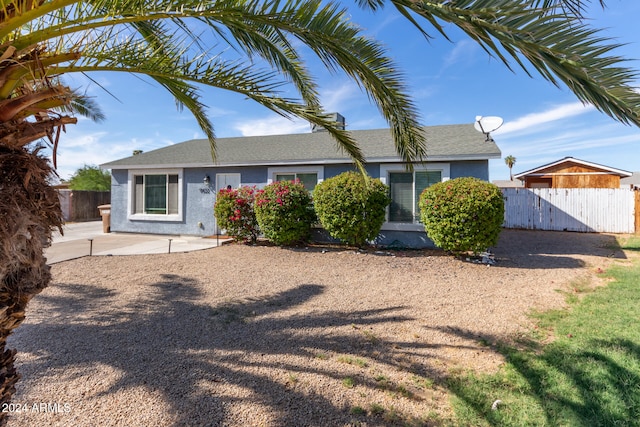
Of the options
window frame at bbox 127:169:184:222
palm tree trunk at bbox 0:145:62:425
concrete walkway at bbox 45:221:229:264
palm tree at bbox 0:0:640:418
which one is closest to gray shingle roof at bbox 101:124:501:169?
window frame at bbox 127:169:184:222

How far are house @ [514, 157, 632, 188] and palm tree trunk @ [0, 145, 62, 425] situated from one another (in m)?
24.6

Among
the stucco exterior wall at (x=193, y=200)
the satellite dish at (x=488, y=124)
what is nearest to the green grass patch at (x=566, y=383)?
the stucco exterior wall at (x=193, y=200)

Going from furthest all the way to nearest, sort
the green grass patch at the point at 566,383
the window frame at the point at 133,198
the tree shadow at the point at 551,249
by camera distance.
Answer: the window frame at the point at 133,198 < the tree shadow at the point at 551,249 < the green grass patch at the point at 566,383

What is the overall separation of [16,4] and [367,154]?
373 inches

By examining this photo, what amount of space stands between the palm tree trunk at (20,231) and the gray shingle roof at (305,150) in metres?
8.50

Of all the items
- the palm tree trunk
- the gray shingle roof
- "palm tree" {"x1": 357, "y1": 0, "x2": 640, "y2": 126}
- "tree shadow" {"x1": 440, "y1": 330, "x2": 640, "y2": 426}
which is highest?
the gray shingle roof

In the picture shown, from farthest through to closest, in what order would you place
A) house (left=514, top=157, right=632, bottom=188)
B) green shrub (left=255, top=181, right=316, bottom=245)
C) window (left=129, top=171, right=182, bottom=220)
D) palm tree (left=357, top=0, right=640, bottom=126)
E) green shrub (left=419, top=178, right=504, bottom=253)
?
house (left=514, top=157, right=632, bottom=188), window (left=129, top=171, right=182, bottom=220), green shrub (left=255, top=181, right=316, bottom=245), green shrub (left=419, top=178, right=504, bottom=253), palm tree (left=357, top=0, right=640, bottom=126)

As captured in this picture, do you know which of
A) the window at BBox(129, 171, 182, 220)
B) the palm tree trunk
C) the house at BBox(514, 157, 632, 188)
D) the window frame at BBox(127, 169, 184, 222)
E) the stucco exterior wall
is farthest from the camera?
the house at BBox(514, 157, 632, 188)

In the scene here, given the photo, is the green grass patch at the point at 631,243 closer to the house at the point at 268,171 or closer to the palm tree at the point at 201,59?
the house at the point at 268,171

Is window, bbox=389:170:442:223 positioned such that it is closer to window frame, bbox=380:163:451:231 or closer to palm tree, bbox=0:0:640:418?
window frame, bbox=380:163:451:231

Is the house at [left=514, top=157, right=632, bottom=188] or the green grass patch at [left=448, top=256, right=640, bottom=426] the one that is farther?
the house at [left=514, top=157, right=632, bottom=188]

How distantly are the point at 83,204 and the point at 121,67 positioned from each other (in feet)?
76.1

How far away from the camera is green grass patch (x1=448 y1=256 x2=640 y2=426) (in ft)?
8.85

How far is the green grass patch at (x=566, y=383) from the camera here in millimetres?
2697
